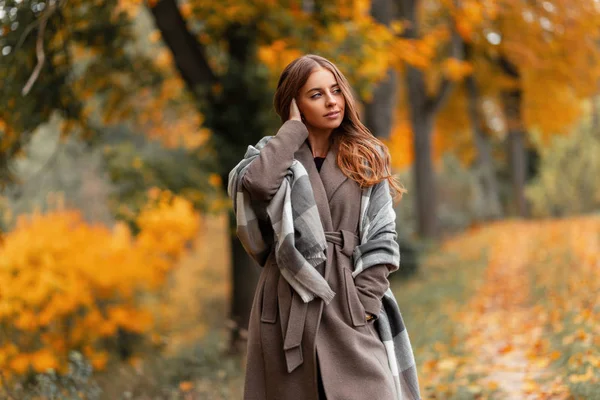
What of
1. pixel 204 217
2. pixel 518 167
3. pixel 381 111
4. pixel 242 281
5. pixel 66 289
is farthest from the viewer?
pixel 518 167

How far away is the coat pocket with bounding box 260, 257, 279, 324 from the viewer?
315cm

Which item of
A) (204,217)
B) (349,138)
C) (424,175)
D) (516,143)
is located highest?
(516,143)

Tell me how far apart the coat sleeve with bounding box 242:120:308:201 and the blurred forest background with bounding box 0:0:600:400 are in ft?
8.31

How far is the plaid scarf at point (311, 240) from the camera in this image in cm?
304

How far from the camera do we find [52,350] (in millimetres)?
9875

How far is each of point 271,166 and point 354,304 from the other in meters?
0.67

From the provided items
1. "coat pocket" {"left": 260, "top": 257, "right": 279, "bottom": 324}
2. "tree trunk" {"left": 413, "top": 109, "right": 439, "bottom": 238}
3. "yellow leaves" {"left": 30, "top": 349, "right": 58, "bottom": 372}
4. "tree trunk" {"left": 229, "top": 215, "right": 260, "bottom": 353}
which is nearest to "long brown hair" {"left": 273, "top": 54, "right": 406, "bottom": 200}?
"coat pocket" {"left": 260, "top": 257, "right": 279, "bottom": 324}

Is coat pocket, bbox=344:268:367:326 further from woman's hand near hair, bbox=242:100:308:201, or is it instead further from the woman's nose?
the woman's nose

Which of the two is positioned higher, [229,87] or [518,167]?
[518,167]

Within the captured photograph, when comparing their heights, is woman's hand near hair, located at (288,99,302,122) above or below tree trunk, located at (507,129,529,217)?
below

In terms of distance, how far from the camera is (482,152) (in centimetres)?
2108

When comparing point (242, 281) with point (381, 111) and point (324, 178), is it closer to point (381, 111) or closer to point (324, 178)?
point (381, 111)

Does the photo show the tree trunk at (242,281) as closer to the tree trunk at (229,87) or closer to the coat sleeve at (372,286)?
the tree trunk at (229,87)

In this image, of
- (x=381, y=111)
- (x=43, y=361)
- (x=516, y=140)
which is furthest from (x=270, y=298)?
(x=516, y=140)
